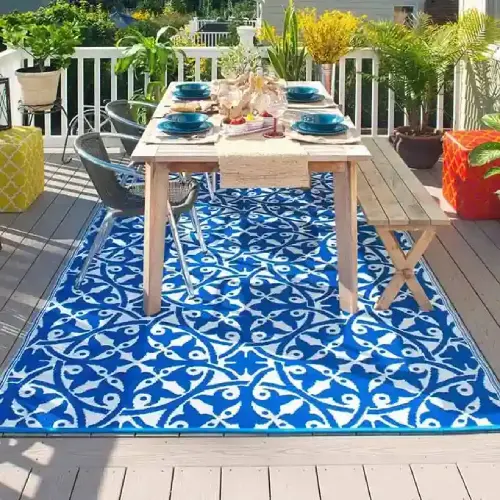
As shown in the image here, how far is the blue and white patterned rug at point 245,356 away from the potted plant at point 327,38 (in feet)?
6.75

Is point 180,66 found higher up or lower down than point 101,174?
higher up

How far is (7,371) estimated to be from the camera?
3348 millimetres

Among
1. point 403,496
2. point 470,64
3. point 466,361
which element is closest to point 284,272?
point 466,361

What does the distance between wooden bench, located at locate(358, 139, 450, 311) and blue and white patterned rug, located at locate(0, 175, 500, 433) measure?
113 millimetres

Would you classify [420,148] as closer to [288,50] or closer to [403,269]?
[288,50]

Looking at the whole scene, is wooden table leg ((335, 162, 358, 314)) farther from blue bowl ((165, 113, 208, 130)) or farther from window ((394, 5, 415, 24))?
window ((394, 5, 415, 24))

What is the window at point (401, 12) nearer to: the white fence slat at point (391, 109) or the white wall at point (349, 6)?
the white wall at point (349, 6)

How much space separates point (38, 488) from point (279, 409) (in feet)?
2.82

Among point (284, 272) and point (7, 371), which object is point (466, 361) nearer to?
point (284, 272)

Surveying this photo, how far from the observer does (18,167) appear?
17.6 ft

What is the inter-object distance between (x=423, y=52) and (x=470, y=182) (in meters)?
1.41

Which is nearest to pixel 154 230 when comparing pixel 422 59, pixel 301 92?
pixel 301 92

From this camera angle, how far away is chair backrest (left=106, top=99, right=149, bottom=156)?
514 cm

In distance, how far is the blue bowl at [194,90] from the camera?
202 inches
